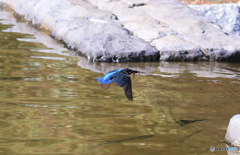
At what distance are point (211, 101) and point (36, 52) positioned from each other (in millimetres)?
2949

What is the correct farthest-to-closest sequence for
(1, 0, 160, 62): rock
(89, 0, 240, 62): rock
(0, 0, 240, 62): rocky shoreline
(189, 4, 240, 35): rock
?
(189, 4, 240, 35): rock
(89, 0, 240, 62): rock
(0, 0, 240, 62): rocky shoreline
(1, 0, 160, 62): rock

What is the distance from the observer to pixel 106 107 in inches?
144

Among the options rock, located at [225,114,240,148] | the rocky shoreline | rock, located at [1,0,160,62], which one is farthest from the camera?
the rocky shoreline

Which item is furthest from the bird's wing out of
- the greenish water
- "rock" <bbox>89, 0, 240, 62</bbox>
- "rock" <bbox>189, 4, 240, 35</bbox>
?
"rock" <bbox>189, 4, 240, 35</bbox>

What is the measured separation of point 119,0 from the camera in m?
8.29

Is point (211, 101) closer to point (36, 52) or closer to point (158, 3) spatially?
point (36, 52)

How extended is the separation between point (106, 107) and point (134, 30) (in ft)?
11.0

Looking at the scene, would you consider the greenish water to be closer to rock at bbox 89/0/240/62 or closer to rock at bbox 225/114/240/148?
rock at bbox 225/114/240/148

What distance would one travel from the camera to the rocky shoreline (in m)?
5.94

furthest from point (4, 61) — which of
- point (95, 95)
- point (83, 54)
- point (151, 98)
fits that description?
point (151, 98)

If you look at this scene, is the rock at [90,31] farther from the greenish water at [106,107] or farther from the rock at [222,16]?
the rock at [222,16]

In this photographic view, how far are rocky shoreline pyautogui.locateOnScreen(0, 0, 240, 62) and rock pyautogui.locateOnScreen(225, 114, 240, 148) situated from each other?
2998 mm

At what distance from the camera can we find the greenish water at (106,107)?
9.35 ft

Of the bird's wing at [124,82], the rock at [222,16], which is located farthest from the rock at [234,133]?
the rock at [222,16]
